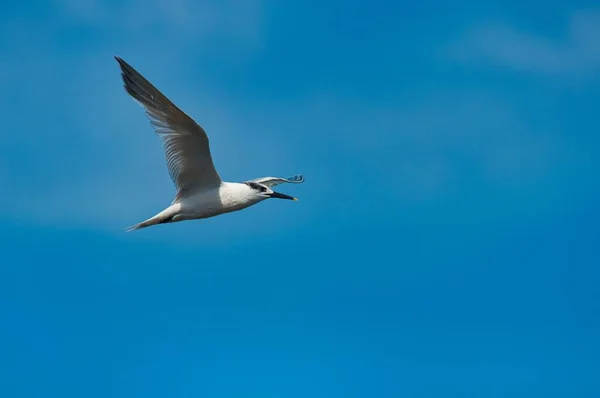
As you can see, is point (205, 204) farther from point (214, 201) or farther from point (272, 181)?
point (272, 181)

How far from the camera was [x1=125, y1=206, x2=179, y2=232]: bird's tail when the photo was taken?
2064cm

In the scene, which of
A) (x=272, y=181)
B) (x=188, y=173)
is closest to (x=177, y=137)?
(x=188, y=173)

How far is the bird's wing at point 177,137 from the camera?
19.3 metres

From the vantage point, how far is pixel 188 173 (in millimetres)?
20500

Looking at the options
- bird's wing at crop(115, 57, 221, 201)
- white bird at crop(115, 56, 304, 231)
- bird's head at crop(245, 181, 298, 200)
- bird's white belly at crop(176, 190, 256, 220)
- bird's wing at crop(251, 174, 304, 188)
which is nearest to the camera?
bird's wing at crop(115, 57, 221, 201)

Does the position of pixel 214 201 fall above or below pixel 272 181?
Result: below

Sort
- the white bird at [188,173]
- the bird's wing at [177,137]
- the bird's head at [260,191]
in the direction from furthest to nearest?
the bird's head at [260,191], the white bird at [188,173], the bird's wing at [177,137]

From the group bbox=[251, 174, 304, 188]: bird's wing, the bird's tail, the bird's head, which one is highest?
bbox=[251, 174, 304, 188]: bird's wing

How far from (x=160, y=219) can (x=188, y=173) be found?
1147mm

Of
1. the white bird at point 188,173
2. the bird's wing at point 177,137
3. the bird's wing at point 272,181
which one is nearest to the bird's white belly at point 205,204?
the white bird at point 188,173

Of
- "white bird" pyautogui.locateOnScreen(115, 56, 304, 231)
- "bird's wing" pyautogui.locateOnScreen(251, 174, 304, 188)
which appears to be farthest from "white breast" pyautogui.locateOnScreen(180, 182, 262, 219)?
"bird's wing" pyautogui.locateOnScreen(251, 174, 304, 188)

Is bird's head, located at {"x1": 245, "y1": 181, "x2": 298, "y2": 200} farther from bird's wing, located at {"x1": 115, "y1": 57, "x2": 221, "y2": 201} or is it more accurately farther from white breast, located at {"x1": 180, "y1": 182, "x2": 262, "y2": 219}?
bird's wing, located at {"x1": 115, "y1": 57, "x2": 221, "y2": 201}

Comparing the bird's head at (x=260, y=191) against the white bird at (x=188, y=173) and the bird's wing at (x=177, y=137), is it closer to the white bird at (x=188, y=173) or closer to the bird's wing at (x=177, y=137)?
the white bird at (x=188, y=173)

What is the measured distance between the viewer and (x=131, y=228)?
20688mm
